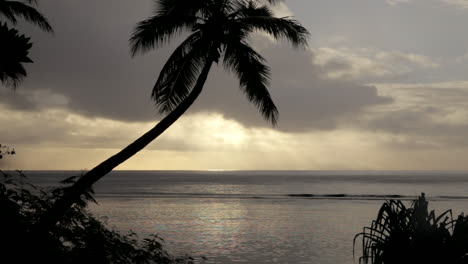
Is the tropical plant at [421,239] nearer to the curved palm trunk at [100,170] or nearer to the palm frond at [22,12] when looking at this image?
the curved palm trunk at [100,170]

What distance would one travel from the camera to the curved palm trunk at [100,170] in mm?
11031

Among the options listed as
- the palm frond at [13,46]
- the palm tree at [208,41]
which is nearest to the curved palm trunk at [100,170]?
the palm tree at [208,41]

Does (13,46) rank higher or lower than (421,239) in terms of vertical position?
higher

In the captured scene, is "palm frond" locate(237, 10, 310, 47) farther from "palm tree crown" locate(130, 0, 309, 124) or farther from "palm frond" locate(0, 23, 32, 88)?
"palm frond" locate(0, 23, 32, 88)

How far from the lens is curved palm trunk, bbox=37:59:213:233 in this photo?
11.0 meters

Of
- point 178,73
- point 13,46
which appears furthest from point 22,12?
point 13,46

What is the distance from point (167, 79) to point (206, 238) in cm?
2299

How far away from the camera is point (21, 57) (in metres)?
3.01

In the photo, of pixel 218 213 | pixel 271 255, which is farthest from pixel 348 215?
pixel 271 255

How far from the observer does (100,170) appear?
11492 millimetres

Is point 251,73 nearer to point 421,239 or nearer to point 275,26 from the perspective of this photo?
point 275,26

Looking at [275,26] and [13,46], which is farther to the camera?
[275,26]

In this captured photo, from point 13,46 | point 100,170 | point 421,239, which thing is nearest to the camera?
point 13,46

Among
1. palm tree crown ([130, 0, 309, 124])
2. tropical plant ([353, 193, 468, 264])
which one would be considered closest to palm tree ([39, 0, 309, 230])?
palm tree crown ([130, 0, 309, 124])
